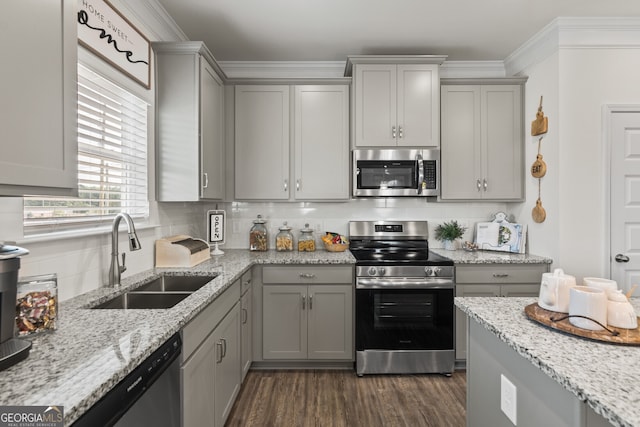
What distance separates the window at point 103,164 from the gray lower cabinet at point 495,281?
248cm

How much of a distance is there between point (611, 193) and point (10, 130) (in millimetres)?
3516

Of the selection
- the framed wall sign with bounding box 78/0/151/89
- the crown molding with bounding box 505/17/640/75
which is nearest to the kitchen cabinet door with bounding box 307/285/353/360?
the framed wall sign with bounding box 78/0/151/89

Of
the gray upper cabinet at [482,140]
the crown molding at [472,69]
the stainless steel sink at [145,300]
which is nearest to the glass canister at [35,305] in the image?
the stainless steel sink at [145,300]

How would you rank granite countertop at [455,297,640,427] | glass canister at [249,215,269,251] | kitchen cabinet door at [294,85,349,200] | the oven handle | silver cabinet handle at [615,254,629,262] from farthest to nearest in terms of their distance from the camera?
glass canister at [249,215,269,251] → kitchen cabinet door at [294,85,349,200] → the oven handle → silver cabinet handle at [615,254,629,262] → granite countertop at [455,297,640,427]

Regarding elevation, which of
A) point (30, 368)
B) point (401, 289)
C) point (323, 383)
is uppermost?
point (30, 368)

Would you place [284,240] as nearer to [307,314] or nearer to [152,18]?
[307,314]

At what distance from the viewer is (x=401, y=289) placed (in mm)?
2785

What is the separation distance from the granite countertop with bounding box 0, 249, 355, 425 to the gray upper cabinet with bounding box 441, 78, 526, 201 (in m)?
2.41

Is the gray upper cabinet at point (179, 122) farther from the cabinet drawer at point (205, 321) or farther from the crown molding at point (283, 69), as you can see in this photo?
the crown molding at point (283, 69)

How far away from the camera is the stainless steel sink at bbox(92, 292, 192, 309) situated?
71.6 inches

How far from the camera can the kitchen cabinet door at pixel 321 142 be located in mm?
3170

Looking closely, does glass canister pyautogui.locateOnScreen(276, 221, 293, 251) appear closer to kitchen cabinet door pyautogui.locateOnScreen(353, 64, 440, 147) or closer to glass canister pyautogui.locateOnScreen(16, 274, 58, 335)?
kitchen cabinet door pyautogui.locateOnScreen(353, 64, 440, 147)

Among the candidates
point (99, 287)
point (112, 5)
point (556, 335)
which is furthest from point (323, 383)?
point (112, 5)

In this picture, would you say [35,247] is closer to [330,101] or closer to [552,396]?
[552,396]
